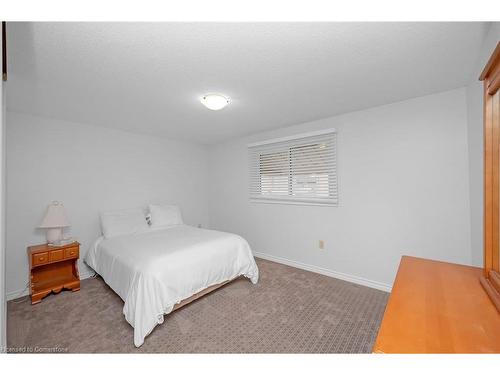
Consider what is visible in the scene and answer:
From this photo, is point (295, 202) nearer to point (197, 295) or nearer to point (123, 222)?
point (197, 295)

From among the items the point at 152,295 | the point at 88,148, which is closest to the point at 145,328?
the point at 152,295

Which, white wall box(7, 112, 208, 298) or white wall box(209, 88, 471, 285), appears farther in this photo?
white wall box(7, 112, 208, 298)

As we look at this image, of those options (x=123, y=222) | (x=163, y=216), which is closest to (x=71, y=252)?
(x=123, y=222)

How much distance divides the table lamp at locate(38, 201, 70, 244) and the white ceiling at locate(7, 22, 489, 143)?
3.89ft

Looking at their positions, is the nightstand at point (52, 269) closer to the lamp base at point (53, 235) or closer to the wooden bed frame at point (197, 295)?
the lamp base at point (53, 235)

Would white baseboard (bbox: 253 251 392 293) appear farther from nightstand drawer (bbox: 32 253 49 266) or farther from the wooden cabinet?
nightstand drawer (bbox: 32 253 49 266)

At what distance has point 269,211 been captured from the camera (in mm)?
3662

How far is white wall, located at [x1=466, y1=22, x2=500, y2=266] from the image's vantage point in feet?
5.42

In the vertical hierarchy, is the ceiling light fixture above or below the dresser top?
above

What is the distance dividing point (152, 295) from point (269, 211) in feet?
7.35

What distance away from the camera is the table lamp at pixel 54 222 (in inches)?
99.3

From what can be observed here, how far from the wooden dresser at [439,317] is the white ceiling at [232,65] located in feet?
4.89

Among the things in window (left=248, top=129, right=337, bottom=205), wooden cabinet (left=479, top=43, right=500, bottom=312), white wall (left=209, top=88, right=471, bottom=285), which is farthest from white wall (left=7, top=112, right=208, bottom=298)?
wooden cabinet (left=479, top=43, right=500, bottom=312)

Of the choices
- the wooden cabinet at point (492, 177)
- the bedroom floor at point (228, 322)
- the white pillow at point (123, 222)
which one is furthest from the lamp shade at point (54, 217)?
the wooden cabinet at point (492, 177)
